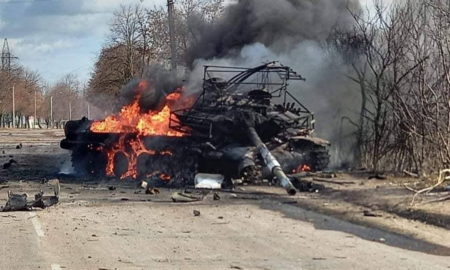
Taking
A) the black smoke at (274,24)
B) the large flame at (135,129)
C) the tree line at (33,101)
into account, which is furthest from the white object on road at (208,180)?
the tree line at (33,101)

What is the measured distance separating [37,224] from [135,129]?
440 inches

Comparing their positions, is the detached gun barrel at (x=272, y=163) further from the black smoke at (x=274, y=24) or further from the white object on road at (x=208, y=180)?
the black smoke at (x=274, y=24)

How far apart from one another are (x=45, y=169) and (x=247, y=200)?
45.1 ft

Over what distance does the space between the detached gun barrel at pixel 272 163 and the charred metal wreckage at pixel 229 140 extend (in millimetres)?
37

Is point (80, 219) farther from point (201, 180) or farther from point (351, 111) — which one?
point (351, 111)

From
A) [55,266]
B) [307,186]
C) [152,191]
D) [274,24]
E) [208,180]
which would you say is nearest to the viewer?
[55,266]

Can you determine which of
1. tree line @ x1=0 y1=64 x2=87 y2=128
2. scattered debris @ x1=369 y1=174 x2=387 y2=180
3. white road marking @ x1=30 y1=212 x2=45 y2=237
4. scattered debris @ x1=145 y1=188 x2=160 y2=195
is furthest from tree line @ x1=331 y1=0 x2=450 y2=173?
tree line @ x1=0 y1=64 x2=87 y2=128

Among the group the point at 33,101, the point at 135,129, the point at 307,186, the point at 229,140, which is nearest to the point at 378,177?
the point at 307,186

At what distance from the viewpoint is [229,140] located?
21047 mm

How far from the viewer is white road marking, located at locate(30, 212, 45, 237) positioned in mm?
11352

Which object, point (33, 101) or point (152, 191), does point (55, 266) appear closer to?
point (152, 191)

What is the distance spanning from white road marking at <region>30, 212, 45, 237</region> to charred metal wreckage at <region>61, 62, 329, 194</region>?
693 centimetres

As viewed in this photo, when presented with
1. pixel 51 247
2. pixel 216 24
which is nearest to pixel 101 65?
pixel 216 24

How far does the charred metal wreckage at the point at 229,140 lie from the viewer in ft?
66.3
